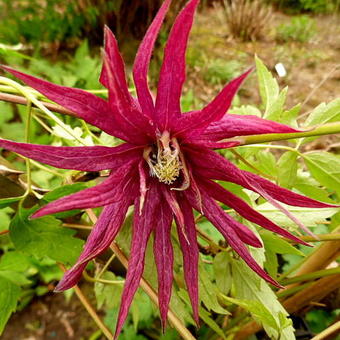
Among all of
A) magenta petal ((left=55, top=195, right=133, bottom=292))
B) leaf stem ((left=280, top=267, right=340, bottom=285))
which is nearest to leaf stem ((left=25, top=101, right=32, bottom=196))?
magenta petal ((left=55, top=195, right=133, bottom=292))

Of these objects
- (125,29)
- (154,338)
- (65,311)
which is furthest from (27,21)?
(154,338)

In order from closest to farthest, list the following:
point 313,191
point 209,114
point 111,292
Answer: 1. point 209,114
2. point 313,191
3. point 111,292

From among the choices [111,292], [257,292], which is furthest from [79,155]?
[111,292]

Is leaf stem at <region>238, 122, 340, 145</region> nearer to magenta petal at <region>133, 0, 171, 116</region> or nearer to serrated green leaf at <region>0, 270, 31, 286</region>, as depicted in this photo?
magenta petal at <region>133, 0, 171, 116</region>

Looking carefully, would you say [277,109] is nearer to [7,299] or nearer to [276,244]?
[276,244]

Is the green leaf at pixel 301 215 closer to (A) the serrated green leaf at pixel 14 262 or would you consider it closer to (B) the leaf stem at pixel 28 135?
(B) the leaf stem at pixel 28 135

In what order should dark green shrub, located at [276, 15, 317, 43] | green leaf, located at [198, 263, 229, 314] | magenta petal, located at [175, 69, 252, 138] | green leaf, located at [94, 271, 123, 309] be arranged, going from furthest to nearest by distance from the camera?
dark green shrub, located at [276, 15, 317, 43]
green leaf, located at [94, 271, 123, 309]
green leaf, located at [198, 263, 229, 314]
magenta petal, located at [175, 69, 252, 138]
